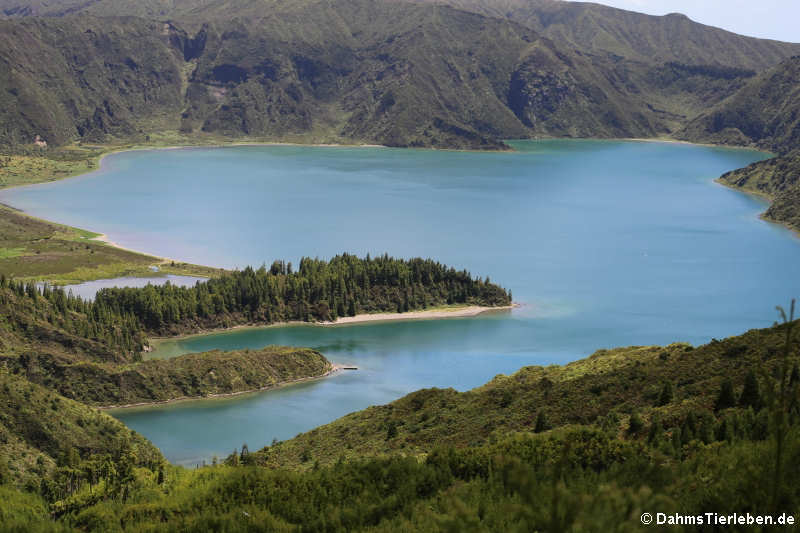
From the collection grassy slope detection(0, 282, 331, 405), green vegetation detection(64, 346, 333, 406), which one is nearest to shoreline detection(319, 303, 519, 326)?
grassy slope detection(0, 282, 331, 405)

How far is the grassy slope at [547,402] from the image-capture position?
44844 mm

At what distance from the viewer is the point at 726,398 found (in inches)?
1490

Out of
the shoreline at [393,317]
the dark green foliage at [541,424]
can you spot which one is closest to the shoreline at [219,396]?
the shoreline at [393,317]

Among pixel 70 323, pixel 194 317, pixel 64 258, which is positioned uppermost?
pixel 64 258

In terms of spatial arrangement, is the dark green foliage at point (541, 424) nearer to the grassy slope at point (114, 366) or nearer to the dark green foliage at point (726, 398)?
the dark green foliage at point (726, 398)

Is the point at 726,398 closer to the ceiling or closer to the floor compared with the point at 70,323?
closer to the ceiling

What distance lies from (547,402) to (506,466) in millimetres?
30811

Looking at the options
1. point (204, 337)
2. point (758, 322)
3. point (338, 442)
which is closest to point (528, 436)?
point (338, 442)

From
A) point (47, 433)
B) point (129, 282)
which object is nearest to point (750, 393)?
point (47, 433)

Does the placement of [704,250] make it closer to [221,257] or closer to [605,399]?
[221,257]

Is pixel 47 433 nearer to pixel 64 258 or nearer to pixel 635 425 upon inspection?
pixel 635 425

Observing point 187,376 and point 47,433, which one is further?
point 187,376

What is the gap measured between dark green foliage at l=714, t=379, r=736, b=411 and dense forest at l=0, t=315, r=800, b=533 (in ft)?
0.22

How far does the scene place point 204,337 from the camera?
330 feet
